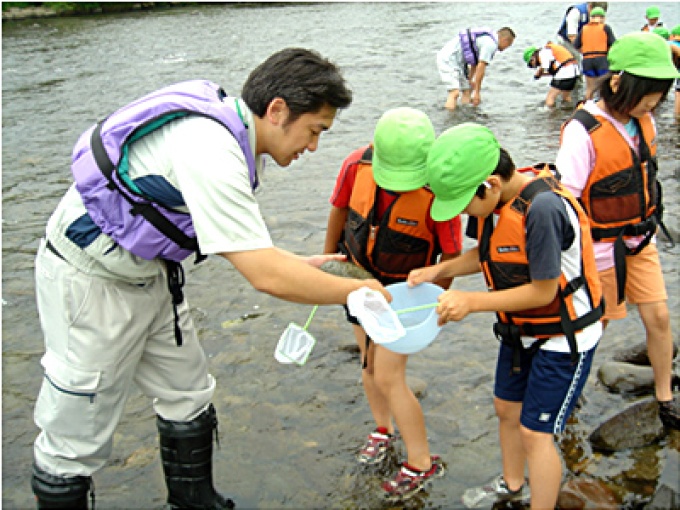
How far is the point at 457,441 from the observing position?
4352 millimetres

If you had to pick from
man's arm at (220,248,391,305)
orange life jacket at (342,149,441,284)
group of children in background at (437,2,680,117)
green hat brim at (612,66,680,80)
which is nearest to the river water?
group of children in background at (437,2,680,117)

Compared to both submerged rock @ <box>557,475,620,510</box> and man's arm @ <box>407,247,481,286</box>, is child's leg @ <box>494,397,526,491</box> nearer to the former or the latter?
submerged rock @ <box>557,475,620,510</box>

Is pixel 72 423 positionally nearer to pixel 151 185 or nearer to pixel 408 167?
pixel 151 185

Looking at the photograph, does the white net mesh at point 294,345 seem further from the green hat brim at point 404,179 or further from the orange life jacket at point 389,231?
the green hat brim at point 404,179

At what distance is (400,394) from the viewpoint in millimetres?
3688

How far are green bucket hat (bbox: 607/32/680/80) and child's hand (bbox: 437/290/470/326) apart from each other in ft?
5.40

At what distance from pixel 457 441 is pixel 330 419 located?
2.68 feet

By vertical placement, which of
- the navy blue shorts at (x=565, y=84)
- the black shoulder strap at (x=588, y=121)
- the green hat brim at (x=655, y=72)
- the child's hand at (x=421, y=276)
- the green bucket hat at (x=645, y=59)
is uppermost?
the green bucket hat at (x=645, y=59)

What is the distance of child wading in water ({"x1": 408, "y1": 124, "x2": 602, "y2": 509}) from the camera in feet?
9.71

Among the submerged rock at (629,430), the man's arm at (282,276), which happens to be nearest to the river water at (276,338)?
the submerged rock at (629,430)

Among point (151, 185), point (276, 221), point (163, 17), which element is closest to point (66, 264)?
point (151, 185)

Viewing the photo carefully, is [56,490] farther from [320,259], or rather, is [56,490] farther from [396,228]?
[396,228]

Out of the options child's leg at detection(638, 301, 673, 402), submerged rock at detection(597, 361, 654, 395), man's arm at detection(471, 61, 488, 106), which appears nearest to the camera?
child's leg at detection(638, 301, 673, 402)

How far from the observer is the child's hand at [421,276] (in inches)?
133
